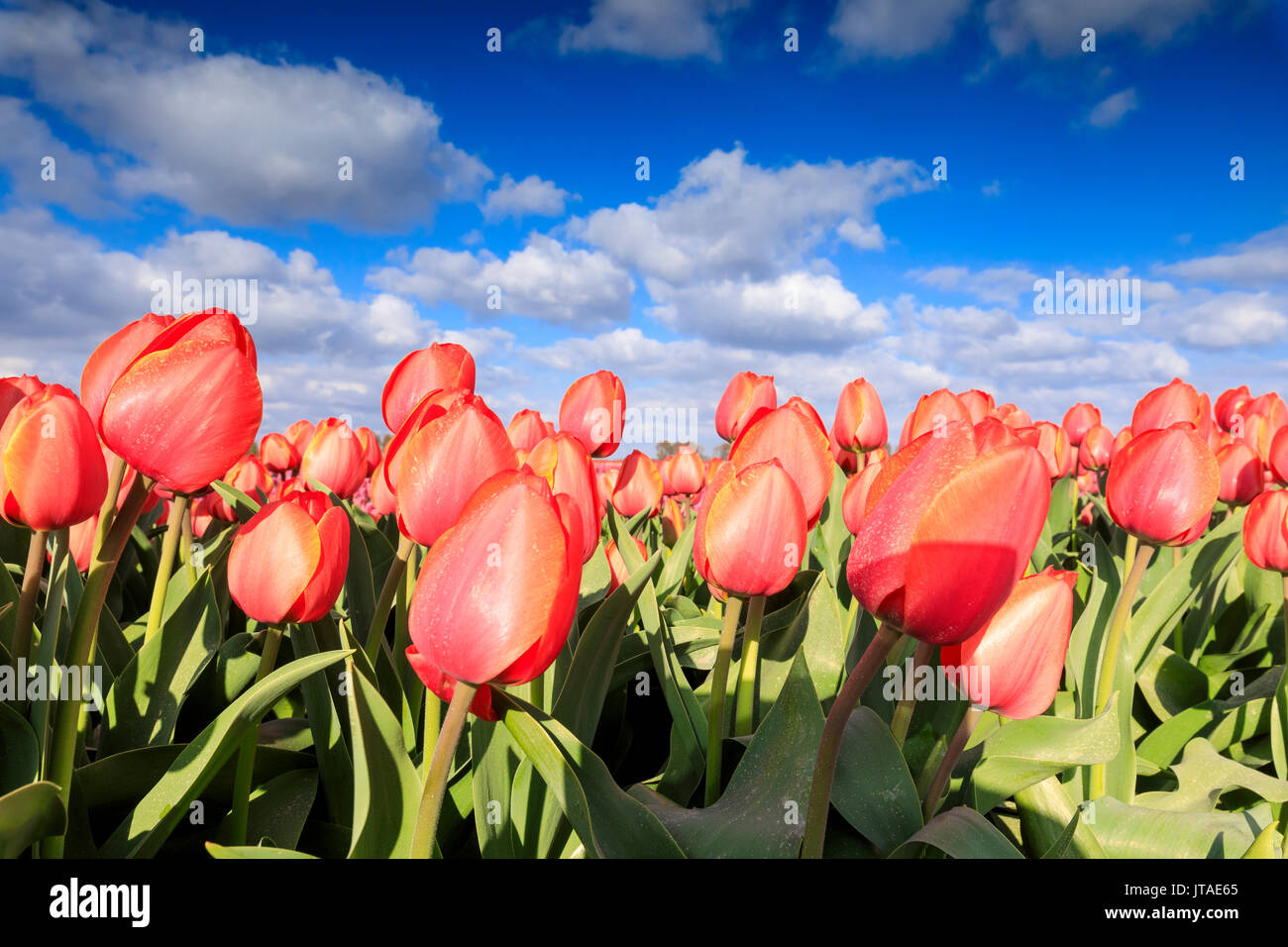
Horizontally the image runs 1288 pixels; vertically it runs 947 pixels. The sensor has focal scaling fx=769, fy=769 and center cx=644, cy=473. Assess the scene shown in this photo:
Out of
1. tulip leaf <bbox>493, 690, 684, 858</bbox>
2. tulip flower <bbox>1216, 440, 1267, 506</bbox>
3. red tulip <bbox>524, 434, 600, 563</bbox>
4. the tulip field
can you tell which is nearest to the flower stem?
the tulip field

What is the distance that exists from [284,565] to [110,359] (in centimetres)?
43

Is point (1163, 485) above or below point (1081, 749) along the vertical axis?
above

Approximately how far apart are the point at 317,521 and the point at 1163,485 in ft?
5.96

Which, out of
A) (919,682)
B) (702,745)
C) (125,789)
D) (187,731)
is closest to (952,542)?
(919,682)

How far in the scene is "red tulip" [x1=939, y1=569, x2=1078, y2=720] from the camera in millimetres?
1084

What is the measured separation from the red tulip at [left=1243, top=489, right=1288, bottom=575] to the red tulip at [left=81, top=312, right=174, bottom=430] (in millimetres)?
2600

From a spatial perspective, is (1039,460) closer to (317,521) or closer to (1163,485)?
(317,521)

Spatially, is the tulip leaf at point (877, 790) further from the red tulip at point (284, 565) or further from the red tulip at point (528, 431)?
the red tulip at point (528, 431)

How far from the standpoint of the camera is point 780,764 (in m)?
1.09

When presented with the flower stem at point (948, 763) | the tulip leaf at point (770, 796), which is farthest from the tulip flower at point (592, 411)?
the flower stem at point (948, 763)

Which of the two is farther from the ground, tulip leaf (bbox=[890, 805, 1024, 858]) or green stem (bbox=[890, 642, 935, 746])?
green stem (bbox=[890, 642, 935, 746])

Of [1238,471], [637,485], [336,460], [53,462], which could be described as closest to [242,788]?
[53,462]

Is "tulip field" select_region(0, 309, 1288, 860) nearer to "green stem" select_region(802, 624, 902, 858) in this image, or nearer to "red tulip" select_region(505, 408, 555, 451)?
"green stem" select_region(802, 624, 902, 858)
